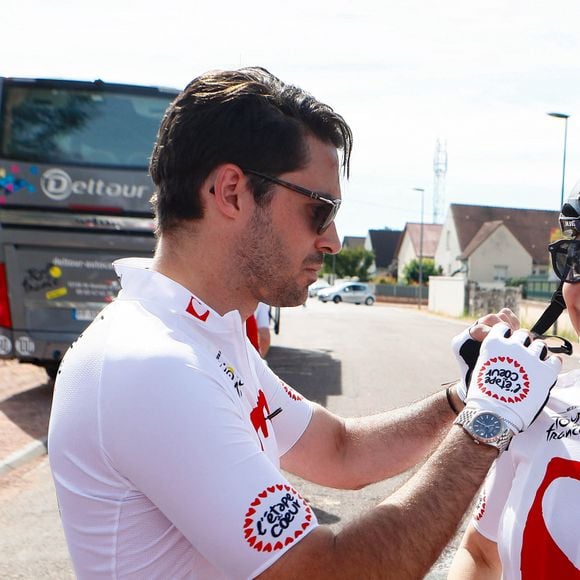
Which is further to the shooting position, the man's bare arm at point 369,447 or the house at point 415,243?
the house at point 415,243

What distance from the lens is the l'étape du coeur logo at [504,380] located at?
204 cm

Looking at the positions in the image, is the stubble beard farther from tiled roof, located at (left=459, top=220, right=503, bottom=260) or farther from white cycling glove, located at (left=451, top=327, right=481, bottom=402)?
tiled roof, located at (left=459, top=220, right=503, bottom=260)

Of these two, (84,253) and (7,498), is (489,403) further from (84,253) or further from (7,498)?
(84,253)

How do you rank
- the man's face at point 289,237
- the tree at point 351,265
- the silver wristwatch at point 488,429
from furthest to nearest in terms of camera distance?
1. the tree at point 351,265
2. the man's face at point 289,237
3. the silver wristwatch at point 488,429

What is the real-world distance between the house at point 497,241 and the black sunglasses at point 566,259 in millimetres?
56086

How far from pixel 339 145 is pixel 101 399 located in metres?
1.10

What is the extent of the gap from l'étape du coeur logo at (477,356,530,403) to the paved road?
92 cm

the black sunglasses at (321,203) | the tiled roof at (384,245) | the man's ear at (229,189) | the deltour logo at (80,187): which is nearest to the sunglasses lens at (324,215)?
the black sunglasses at (321,203)

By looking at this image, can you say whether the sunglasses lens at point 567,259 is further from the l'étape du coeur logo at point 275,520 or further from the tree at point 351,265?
the tree at point 351,265

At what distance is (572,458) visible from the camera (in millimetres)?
2047

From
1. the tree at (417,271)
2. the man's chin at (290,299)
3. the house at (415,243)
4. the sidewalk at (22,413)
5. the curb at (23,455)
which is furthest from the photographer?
the house at (415,243)

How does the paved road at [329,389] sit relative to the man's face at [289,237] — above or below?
below

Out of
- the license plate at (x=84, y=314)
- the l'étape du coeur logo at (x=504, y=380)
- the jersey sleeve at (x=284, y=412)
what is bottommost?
the license plate at (x=84, y=314)

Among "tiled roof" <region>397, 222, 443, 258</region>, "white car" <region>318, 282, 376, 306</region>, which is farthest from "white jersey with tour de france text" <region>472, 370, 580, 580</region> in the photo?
"tiled roof" <region>397, 222, 443, 258</region>
